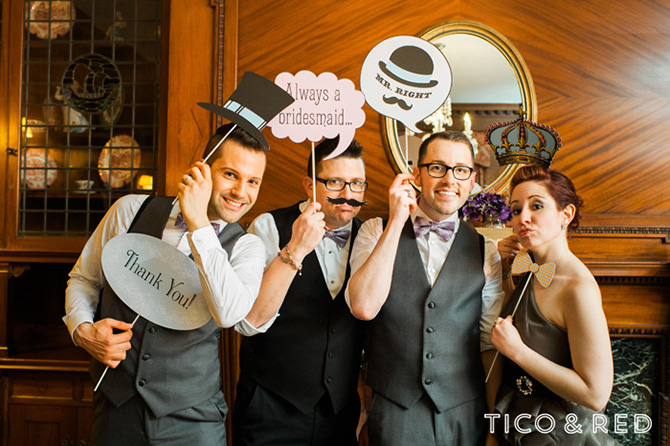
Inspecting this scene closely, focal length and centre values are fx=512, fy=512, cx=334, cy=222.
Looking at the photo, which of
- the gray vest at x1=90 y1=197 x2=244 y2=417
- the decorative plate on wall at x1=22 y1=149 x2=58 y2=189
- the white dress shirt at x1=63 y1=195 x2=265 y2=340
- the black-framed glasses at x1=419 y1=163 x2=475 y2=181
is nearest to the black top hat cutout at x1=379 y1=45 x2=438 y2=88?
the black-framed glasses at x1=419 y1=163 x2=475 y2=181

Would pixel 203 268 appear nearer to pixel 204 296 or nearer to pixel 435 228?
pixel 204 296

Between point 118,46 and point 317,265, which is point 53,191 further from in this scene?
point 317,265

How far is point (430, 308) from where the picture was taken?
1.55 metres

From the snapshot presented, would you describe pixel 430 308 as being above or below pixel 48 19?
below

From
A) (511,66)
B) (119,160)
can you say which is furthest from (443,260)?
(119,160)

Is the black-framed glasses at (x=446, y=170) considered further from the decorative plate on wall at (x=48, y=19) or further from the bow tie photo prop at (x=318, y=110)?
the decorative plate on wall at (x=48, y=19)

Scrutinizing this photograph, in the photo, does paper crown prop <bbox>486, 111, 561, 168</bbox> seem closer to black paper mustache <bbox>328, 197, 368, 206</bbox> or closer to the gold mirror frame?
black paper mustache <bbox>328, 197, 368, 206</bbox>

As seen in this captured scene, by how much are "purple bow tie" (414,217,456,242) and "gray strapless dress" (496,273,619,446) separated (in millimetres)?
305

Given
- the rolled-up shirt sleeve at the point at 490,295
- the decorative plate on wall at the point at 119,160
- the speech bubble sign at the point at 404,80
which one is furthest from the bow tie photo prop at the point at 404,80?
the decorative plate on wall at the point at 119,160

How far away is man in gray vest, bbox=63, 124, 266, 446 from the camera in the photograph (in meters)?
1.35

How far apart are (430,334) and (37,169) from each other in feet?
7.42

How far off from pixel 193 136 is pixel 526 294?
174 cm

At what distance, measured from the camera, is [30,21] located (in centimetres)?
270

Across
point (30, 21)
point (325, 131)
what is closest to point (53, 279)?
point (30, 21)
